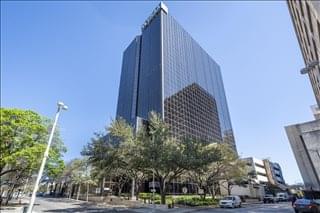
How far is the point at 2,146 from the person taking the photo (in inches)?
838

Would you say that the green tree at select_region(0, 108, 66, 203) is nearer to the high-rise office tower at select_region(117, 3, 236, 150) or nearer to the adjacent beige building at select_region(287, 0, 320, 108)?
the adjacent beige building at select_region(287, 0, 320, 108)

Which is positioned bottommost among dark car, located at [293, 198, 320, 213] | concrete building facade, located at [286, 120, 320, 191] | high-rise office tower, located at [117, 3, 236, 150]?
dark car, located at [293, 198, 320, 213]

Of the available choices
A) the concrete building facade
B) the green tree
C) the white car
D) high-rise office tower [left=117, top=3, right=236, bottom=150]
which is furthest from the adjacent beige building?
high-rise office tower [left=117, top=3, right=236, bottom=150]

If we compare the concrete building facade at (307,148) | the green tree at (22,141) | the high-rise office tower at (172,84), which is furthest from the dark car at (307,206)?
the high-rise office tower at (172,84)

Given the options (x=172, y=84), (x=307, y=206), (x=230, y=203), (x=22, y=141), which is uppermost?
(x=172, y=84)

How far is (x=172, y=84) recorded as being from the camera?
6291 cm

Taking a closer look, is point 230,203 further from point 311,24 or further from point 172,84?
point 172,84

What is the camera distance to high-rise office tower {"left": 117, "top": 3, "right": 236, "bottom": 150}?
59.7m

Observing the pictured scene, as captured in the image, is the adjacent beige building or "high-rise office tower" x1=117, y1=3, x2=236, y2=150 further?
"high-rise office tower" x1=117, y1=3, x2=236, y2=150

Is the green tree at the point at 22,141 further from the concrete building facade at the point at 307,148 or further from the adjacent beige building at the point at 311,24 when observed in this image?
the concrete building facade at the point at 307,148

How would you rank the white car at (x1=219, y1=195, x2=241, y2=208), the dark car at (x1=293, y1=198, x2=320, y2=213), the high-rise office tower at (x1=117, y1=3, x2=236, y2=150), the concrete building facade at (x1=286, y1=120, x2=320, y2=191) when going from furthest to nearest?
the high-rise office tower at (x1=117, y1=3, x2=236, y2=150) < the white car at (x1=219, y1=195, x2=241, y2=208) < the concrete building facade at (x1=286, y1=120, x2=320, y2=191) < the dark car at (x1=293, y1=198, x2=320, y2=213)

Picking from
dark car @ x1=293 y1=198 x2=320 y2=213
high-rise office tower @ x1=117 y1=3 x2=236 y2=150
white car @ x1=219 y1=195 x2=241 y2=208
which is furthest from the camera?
high-rise office tower @ x1=117 y1=3 x2=236 y2=150

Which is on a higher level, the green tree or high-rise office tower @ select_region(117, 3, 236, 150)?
high-rise office tower @ select_region(117, 3, 236, 150)

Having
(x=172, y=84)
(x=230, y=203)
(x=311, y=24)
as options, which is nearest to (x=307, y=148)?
(x=230, y=203)
